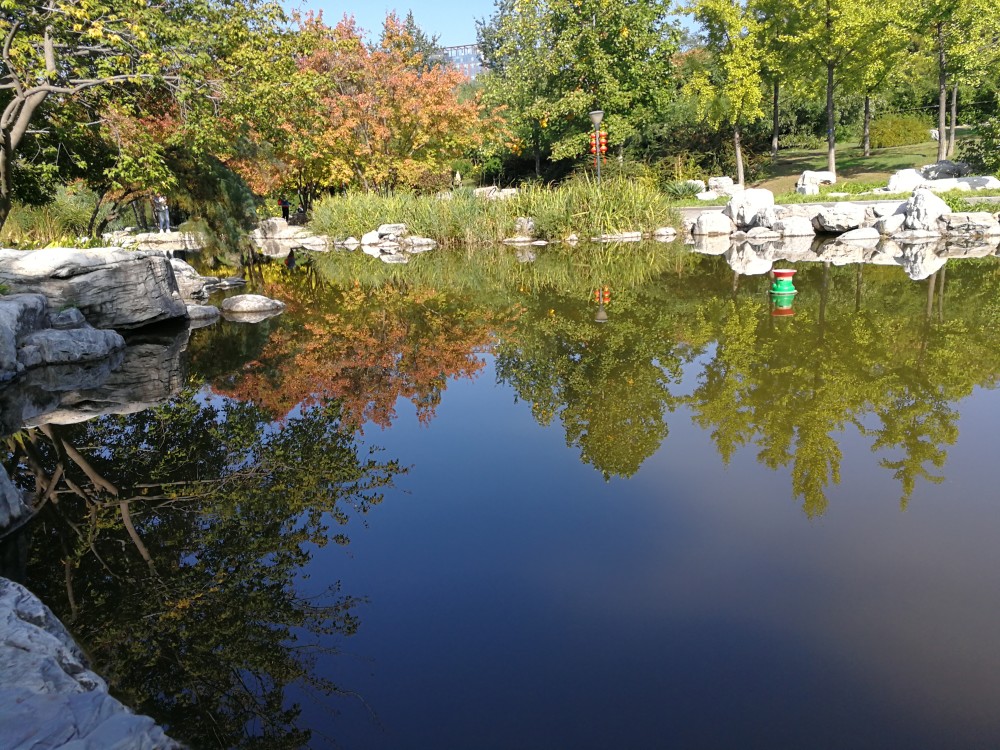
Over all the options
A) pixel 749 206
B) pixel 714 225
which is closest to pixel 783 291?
pixel 714 225

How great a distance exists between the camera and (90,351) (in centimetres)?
822

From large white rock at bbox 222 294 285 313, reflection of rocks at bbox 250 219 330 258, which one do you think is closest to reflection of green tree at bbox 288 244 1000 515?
large white rock at bbox 222 294 285 313

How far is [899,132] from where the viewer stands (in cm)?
2941

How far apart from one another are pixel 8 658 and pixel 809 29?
25.5 meters

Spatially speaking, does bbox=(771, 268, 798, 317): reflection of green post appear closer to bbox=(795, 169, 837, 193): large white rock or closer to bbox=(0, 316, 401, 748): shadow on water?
bbox=(0, 316, 401, 748): shadow on water

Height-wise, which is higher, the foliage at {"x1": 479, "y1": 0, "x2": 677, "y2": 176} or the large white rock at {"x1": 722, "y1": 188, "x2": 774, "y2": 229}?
the foliage at {"x1": 479, "y1": 0, "x2": 677, "y2": 176}

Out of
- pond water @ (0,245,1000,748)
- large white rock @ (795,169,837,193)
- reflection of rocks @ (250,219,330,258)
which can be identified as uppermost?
large white rock @ (795,169,837,193)

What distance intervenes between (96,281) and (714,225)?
47.1ft

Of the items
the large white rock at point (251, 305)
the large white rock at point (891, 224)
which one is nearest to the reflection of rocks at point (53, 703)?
the large white rock at point (251, 305)

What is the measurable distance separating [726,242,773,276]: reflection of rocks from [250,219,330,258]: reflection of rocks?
453 inches

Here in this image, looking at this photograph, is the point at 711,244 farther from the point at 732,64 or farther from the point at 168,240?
the point at 168,240

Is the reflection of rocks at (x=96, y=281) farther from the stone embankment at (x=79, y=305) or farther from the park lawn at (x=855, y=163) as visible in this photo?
the park lawn at (x=855, y=163)

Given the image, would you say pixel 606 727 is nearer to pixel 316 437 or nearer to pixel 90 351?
pixel 316 437

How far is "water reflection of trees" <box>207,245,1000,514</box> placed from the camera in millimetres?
5035
